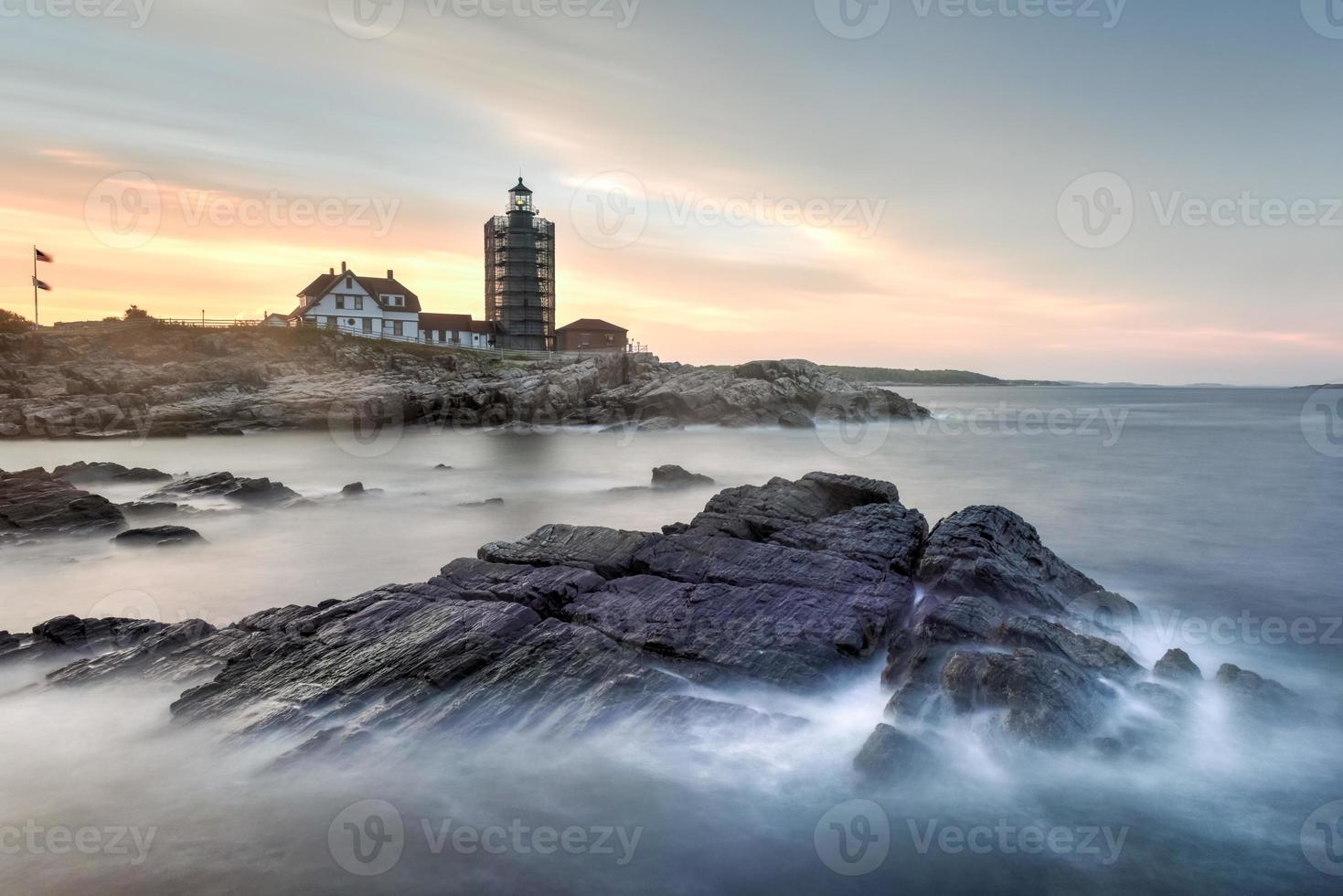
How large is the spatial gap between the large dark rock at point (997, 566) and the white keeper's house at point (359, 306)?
245 feet

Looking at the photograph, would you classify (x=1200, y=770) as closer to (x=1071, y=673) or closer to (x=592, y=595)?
(x=1071, y=673)

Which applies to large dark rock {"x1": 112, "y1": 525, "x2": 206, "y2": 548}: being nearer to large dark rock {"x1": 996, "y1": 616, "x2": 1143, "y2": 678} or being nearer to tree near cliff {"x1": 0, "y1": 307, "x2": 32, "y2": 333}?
large dark rock {"x1": 996, "y1": 616, "x2": 1143, "y2": 678}

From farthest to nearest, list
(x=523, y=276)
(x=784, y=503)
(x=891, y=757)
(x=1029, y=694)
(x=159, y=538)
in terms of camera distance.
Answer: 1. (x=523, y=276)
2. (x=159, y=538)
3. (x=784, y=503)
4. (x=1029, y=694)
5. (x=891, y=757)

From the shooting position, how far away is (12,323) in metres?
59.0

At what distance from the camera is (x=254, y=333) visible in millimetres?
65500

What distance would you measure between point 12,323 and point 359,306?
1137 inches

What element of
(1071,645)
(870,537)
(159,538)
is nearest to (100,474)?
(159,538)

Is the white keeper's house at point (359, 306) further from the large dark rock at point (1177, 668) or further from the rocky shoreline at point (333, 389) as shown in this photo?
the large dark rock at point (1177, 668)

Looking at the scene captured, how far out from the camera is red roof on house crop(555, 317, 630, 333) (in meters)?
87.9

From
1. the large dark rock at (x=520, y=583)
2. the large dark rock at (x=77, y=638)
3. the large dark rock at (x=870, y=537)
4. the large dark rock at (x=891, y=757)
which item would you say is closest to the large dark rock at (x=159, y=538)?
the large dark rock at (x=77, y=638)

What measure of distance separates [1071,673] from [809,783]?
3.40 m

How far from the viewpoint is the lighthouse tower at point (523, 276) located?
85875 millimetres

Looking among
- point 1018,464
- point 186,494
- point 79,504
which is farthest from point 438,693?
point 1018,464

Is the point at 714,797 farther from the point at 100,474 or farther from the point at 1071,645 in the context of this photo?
the point at 100,474
